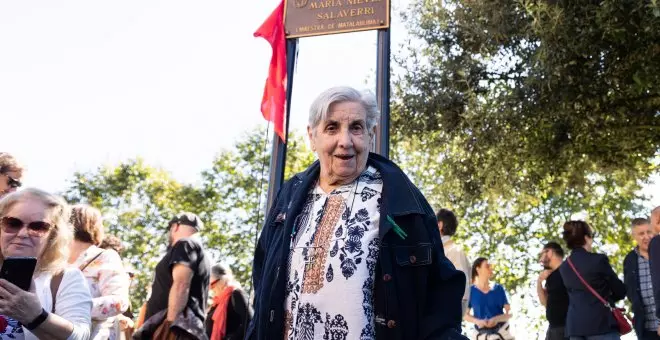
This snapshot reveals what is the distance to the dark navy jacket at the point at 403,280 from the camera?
2.85 metres

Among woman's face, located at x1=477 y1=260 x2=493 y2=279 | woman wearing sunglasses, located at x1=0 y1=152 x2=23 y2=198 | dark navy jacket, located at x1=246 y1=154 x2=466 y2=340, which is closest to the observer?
dark navy jacket, located at x1=246 y1=154 x2=466 y2=340

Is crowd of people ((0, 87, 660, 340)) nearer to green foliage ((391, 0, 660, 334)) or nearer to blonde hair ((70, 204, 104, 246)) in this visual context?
blonde hair ((70, 204, 104, 246))

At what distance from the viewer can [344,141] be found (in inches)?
124

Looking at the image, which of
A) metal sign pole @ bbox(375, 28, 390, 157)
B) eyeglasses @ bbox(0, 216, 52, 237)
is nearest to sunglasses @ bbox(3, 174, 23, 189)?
eyeglasses @ bbox(0, 216, 52, 237)

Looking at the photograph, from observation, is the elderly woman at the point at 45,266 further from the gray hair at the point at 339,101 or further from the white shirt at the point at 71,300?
the gray hair at the point at 339,101

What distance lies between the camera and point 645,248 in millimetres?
7867

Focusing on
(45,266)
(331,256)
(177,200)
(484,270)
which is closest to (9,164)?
(45,266)

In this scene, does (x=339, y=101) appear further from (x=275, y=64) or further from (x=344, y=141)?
(x=275, y=64)

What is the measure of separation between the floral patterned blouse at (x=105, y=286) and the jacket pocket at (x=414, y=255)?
3076 mm

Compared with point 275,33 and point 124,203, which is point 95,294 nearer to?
point 275,33

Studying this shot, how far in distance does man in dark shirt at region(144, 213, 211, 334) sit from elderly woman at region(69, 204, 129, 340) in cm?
99

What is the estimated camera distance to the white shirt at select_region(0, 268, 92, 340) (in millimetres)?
3424

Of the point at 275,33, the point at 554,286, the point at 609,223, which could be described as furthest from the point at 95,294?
the point at 609,223

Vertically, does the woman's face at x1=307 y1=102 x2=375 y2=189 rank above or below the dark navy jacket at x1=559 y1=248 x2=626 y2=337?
above
